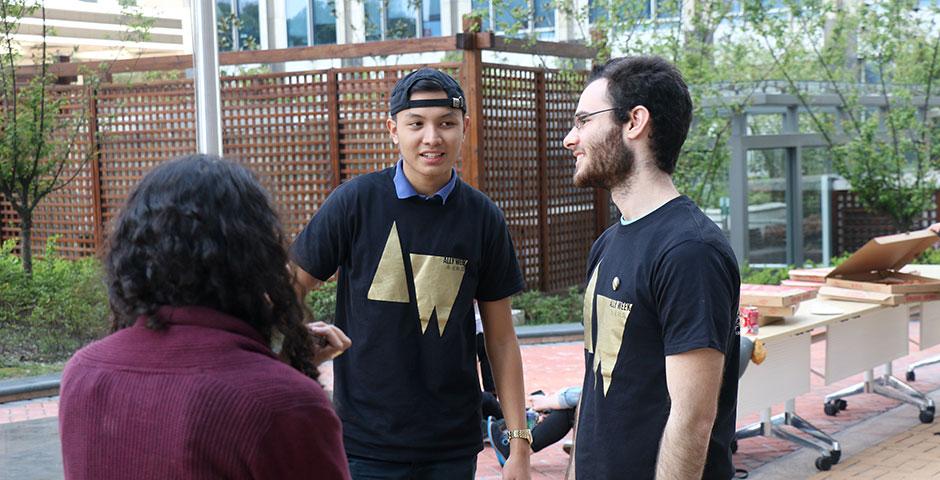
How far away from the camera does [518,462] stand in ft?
10.4

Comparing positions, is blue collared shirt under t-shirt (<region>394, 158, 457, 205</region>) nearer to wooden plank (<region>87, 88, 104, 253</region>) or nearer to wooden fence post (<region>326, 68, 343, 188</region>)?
wooden plank (<region>87, 88, 104, 253</region>)

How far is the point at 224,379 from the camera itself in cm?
150

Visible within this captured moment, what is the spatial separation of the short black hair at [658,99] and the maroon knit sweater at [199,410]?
126 centimetres

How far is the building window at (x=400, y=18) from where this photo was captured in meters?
16.1

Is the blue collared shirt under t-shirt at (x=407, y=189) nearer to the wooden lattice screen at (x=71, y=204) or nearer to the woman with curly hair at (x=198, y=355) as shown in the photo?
the woman with curly hair at (x=198, y=355)

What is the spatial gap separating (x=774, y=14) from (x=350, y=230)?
11.8 metres

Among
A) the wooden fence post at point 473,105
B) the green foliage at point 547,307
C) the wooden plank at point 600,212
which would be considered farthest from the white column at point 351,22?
the green foliage at point 547,307

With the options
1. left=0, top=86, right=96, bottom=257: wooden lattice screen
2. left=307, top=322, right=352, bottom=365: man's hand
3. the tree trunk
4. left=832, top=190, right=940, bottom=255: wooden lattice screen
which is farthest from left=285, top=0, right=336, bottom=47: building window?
left=307, top=322, right=352, bottom=365: man's hand

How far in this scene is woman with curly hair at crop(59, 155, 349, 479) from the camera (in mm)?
1501

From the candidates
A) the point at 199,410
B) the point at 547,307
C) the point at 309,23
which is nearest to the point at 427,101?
the point at 199,410

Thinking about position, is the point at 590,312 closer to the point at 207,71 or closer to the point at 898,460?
the point at 207,71

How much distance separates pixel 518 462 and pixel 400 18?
1549cm

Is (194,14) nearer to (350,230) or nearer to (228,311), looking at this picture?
(350,230)

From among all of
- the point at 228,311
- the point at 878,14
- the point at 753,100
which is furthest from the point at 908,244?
the point at 878,14
